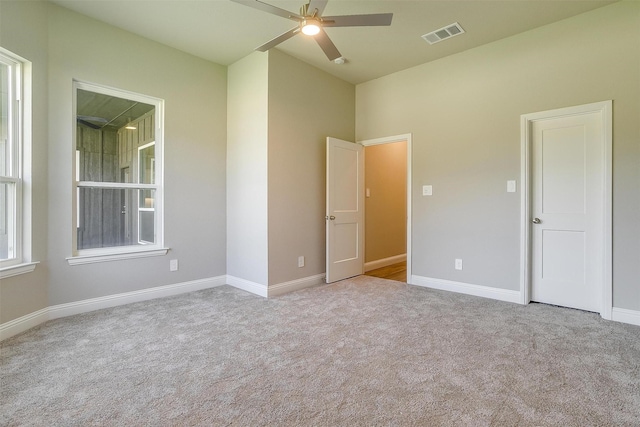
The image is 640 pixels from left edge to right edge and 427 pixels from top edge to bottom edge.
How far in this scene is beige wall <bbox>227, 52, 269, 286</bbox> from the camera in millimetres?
3674

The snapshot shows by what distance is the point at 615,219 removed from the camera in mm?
2844

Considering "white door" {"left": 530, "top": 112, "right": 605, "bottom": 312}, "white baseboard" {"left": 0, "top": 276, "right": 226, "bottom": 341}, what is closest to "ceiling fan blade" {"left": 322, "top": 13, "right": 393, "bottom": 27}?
"white door" {"left": 530, "top": 112, "right": 605, "bottom": 312}

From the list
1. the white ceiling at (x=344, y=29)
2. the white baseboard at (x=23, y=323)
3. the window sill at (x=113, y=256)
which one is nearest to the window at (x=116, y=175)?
the window sill at (x=113, y=256)

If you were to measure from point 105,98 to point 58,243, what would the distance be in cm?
152

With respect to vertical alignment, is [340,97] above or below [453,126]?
above

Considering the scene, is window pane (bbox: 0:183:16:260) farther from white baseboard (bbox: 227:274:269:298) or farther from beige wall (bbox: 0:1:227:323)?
white baseboard (bbox: 227:274:269:298)

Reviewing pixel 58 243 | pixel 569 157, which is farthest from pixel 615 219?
pixel 58 243

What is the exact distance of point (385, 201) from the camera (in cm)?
547

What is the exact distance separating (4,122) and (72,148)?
49cm

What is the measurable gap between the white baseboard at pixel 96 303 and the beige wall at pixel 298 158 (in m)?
0.98

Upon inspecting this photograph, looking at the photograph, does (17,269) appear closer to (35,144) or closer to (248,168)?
(35,144)

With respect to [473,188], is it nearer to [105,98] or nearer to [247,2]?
[247,2]

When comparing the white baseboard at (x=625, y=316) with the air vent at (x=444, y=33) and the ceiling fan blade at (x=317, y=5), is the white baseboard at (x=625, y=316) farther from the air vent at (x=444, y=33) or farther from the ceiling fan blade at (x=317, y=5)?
the ceiling fan blade at (x=317, y=5)

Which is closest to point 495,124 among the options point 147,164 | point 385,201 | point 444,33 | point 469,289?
point 444,33
